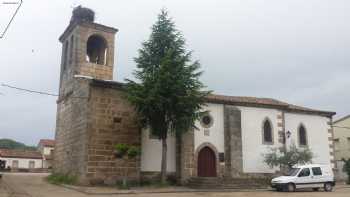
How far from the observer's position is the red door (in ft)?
75.6

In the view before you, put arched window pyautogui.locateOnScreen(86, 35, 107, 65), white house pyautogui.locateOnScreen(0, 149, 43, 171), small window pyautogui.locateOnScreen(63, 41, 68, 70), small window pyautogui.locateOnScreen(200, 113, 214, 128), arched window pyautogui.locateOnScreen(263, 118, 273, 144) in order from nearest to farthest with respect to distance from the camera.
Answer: small window pyautogui.locateOnScreen(200, 113, 214, 128)
arched window pyautogui.locateOnScreen(86, 35, 107, 65)
small window pyautogui.locateOnScreen(63, 41, 68, 70)
arched window pyautogui.locateOnScreen(263, 118, 273, 144)
white house pyautogui.locateOnScreen(0, 149, 43, 171)

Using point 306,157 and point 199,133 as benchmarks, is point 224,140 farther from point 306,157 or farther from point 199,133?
point 306,157

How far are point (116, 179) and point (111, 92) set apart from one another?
15.4ft

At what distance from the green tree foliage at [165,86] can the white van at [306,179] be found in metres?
5.54

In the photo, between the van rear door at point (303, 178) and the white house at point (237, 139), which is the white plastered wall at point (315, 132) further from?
the van rear door at point (303, 178)

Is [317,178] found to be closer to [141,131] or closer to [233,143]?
[233,143]

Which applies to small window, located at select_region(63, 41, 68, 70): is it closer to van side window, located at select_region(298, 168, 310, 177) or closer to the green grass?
the green grass

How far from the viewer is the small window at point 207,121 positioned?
23.5 meters

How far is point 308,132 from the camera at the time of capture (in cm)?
2709

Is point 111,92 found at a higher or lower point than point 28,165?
higher

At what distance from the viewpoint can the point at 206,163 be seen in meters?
23.3

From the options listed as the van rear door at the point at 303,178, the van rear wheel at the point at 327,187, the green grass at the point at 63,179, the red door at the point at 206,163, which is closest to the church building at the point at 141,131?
the red door at the point at 206,163

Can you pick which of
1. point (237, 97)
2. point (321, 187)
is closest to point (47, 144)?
point (237, 97)

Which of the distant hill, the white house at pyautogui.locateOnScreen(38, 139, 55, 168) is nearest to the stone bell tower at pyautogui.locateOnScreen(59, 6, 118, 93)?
the white house at pyautogui.locateOnScreen(38, 139, 55, 168)
